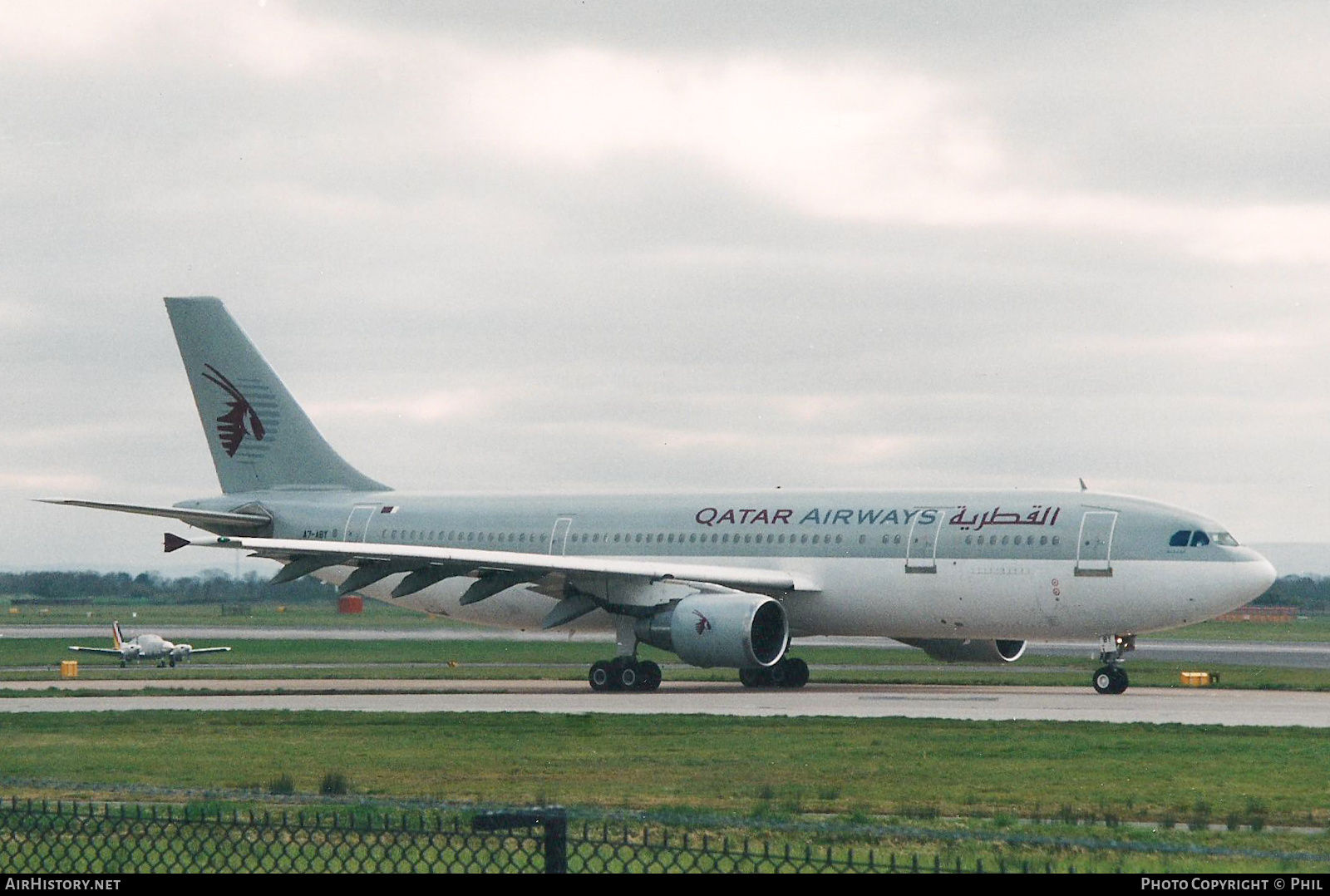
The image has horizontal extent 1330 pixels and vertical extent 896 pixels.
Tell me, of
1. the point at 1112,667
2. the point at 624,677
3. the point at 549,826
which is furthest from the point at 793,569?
the point at 549,826

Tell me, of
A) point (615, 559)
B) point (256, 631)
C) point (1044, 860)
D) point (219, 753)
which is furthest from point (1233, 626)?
point (1044, 860)

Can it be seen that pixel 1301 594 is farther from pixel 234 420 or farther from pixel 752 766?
pixel 752 766

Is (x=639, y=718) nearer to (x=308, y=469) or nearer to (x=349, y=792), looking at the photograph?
(x=349, y=792)

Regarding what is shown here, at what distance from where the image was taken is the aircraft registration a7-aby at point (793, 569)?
4141 cm

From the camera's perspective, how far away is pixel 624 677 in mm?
43562

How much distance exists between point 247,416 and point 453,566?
48.2 feet

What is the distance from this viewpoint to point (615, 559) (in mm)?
48594

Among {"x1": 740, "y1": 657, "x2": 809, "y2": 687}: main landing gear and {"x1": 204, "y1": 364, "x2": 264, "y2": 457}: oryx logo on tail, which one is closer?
{"x1": 740, "y1": 657, "x2": 809, "y2": 687}: main landing gear

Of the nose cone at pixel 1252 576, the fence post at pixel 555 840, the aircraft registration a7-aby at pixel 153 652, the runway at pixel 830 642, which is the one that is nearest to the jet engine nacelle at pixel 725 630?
the nose cone at pixel 1252 576

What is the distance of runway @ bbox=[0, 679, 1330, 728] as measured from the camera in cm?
3397

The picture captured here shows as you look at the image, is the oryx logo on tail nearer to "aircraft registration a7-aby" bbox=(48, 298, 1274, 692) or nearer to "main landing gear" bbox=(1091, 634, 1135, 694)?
"aircraft registration a7-aby" bbox=(48, 298, 1274, 692)

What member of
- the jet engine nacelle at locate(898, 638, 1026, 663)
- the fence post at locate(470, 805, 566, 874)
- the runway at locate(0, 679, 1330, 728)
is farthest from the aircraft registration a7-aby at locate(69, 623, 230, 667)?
the fence post at locate(470, 805, 566, 874)

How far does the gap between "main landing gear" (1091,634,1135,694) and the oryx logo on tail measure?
25.3m

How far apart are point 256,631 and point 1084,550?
54620mm
